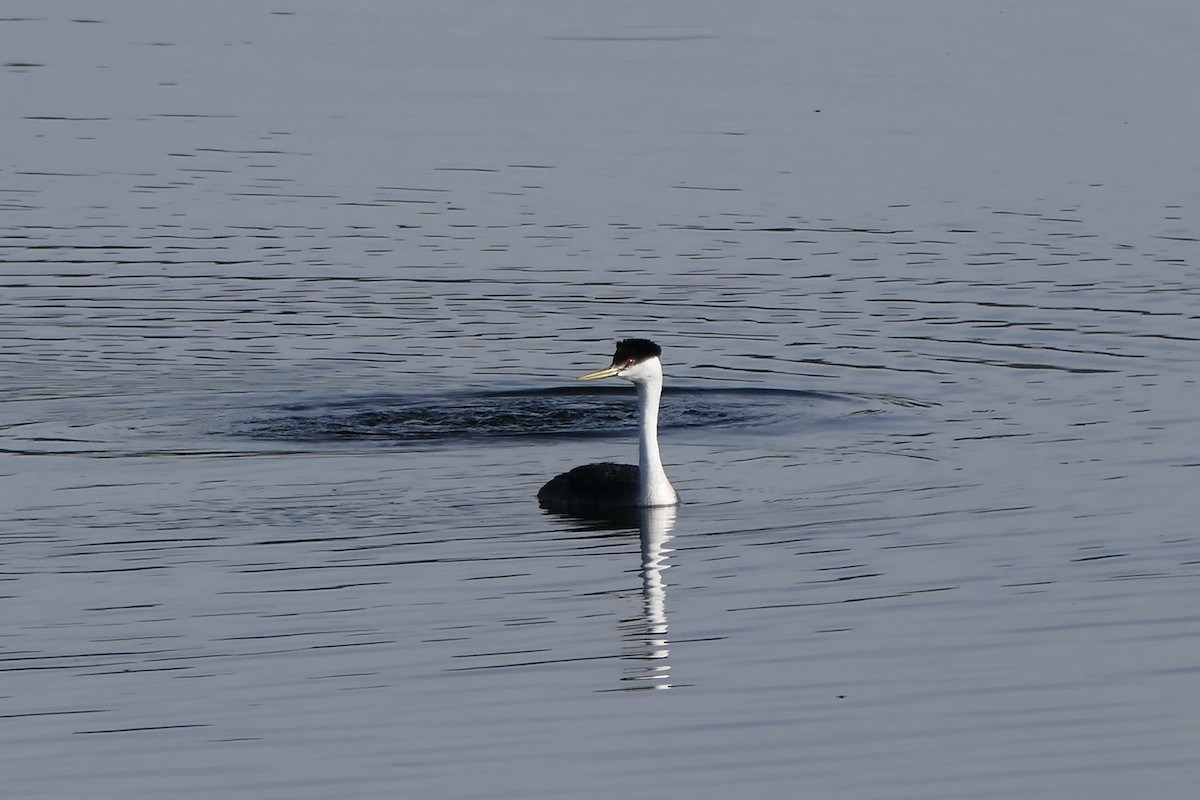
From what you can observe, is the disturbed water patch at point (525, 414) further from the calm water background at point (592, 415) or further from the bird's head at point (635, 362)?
the bird's head at point (635, 362)

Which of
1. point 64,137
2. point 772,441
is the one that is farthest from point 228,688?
point 64,137

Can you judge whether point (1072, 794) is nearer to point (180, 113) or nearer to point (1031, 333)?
point (1031, 333)

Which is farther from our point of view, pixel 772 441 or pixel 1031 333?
pixel 1031 333

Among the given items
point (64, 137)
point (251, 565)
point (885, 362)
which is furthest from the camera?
point (64, 137)

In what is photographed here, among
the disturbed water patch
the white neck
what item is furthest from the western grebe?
the disturbed water patch

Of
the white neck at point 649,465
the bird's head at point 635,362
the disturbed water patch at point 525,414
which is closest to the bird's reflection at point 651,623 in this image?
the white neck at point 649,465

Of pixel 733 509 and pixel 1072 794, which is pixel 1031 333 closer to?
pixel 733 509

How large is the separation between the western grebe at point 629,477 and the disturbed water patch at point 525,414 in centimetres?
237

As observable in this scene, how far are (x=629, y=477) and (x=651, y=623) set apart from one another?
12.4 feet

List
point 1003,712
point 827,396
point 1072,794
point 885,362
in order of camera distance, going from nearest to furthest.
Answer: point 1072,794 → point 1003,712 → point 827,396 → point 885,362

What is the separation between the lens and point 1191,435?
68.8 feet

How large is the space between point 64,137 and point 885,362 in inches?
628

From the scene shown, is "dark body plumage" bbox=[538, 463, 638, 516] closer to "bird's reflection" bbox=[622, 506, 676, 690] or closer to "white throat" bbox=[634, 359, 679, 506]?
"white throat" bbox=[634, 359, 679, 506]

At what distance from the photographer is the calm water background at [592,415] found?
13.1 m
